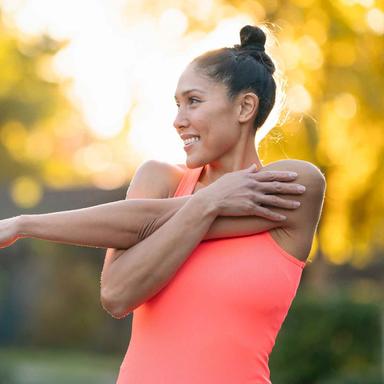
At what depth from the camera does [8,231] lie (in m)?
3.18

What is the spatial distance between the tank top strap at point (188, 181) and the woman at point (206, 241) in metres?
0.01

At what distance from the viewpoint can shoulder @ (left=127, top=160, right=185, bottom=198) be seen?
345cm

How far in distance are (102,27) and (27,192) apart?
18.6 metres

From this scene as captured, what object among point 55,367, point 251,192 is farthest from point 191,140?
point 55,367

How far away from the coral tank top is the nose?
1.15 ft

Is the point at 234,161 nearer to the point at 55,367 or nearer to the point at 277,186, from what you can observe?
the point at 277,186

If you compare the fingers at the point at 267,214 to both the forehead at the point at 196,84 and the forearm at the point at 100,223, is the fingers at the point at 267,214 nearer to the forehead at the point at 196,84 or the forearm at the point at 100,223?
the forearm at the point at 100,223

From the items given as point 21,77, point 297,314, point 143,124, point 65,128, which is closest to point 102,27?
point 143,124

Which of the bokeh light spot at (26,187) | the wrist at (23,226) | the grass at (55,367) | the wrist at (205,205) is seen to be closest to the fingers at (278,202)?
the wrist at (205,205)

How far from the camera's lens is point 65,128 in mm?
41562

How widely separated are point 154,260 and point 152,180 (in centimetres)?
30

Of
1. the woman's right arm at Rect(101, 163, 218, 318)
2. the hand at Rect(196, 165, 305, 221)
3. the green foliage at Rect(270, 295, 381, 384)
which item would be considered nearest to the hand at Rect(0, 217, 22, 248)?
the woman's right arm at Rect(101, 163, 218, 318)

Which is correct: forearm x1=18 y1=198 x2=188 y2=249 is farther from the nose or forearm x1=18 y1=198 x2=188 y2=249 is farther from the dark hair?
the dark hair

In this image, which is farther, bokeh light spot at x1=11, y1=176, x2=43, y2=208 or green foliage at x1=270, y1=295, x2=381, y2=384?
bokeh light spot at x1=11, y1=176, x2=43, y2=208
